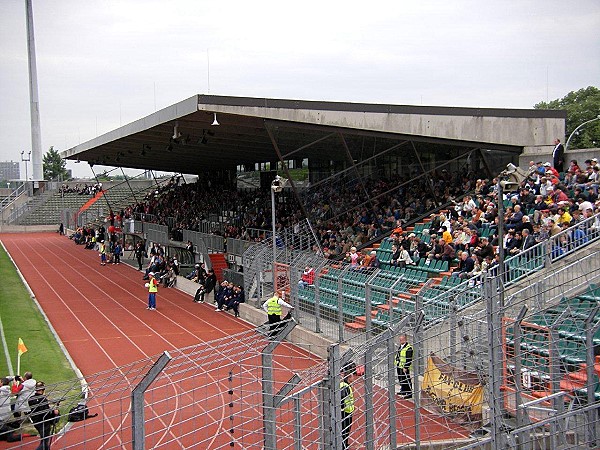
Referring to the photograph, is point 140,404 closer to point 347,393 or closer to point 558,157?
point 347,393

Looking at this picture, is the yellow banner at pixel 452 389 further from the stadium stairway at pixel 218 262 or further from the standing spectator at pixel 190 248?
the standing spectator at pixel 190 248

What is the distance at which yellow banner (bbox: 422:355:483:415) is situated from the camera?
365 inches

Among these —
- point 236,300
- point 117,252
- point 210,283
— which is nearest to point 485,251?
point 236,300

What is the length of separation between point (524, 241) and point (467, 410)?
9.19 meters

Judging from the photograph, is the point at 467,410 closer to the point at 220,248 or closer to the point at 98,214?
the point at 220,248

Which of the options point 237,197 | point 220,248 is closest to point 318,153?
point 220,248

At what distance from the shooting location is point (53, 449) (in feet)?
37.9

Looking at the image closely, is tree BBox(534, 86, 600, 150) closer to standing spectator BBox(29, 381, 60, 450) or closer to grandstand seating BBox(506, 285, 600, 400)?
grandstand seating BBox(506, 285, 600, 400)

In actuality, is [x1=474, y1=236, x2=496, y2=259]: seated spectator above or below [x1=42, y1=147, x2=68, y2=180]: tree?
below

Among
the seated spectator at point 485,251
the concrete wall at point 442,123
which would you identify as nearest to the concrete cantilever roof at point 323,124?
the concrete wall at point 442,123

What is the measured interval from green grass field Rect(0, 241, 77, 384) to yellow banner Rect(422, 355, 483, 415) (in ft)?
30.7

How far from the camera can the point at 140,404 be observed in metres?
7.27

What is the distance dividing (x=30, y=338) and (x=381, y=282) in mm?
10434

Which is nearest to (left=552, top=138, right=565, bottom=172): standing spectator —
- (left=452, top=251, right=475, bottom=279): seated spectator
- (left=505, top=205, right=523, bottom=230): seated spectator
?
(left=505, top=205, right=523, bottom=230): seated spectator
